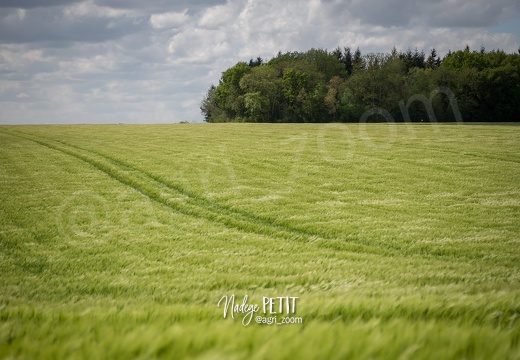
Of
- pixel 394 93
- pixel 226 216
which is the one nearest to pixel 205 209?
pixel 226 216

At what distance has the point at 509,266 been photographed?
8719 mm

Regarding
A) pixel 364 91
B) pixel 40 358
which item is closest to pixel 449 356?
pixel 40 358

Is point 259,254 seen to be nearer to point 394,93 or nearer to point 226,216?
point 226,216

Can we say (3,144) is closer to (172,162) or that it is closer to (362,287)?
(172,162)

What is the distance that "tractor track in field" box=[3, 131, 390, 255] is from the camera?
1079 centimetres

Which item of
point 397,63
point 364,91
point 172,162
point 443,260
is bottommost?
point 443,260

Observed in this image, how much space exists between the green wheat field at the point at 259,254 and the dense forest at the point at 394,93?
5874 centimetres

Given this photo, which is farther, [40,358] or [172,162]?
[172,162]

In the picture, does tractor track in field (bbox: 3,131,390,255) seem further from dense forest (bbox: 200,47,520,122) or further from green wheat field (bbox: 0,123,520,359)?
dense forest (bbox: 200,47,520,122)

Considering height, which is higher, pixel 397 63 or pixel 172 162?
pixel 397 63

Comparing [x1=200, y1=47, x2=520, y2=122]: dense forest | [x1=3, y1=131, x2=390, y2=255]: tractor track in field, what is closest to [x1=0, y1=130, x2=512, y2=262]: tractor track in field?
[x1=3, y1=131, x2=390, y2=255]: tractor track in field

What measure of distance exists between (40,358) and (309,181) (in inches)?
727

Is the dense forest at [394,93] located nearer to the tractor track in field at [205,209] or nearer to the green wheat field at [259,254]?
the green wheat field at [259,254]

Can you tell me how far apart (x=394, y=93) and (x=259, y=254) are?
81.9 metres
